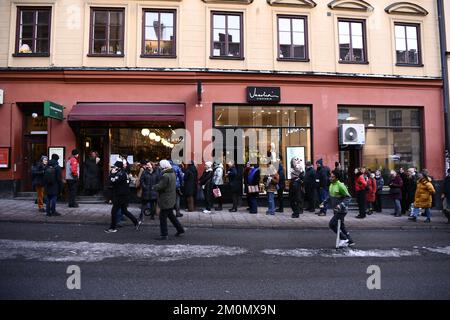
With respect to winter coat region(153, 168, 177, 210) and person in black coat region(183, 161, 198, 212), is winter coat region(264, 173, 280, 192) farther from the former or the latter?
winter coat region(153, 168, 177, 210)

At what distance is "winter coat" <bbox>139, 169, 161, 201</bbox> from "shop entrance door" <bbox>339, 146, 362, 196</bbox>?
862 centimetres

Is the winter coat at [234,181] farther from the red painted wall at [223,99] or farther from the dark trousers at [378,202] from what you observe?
the dark trousers at [378,202]

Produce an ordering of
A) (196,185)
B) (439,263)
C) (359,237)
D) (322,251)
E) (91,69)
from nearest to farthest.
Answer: (439,263) → (322,251) → (359,237) → (196,185) → (91,69)

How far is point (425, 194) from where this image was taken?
38.6 ft

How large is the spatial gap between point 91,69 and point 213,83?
4.80 metres

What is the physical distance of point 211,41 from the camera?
578 inches

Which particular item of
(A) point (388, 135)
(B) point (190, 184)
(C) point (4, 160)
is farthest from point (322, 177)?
(C) point (4, 160)

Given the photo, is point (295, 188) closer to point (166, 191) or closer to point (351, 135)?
point (351, 135)

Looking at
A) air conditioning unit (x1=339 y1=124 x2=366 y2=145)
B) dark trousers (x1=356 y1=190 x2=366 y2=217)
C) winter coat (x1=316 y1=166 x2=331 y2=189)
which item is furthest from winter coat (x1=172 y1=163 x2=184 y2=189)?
air conditioning unit (x1=339 y1=124 x2=366 y2=145)

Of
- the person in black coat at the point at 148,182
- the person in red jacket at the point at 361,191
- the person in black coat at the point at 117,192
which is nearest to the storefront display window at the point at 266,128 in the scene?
the person in red jacket at the point at 361,191
